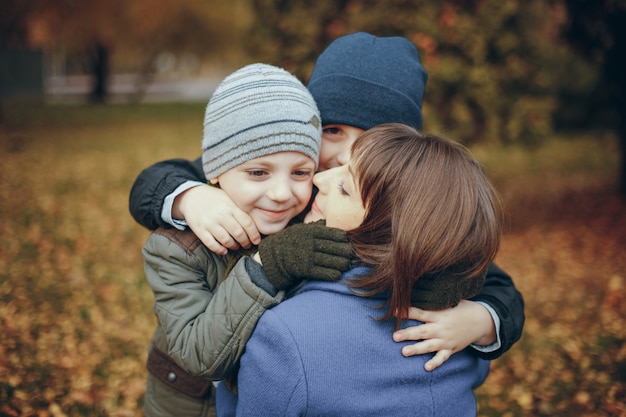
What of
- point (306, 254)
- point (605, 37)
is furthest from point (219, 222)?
point (605, 37)

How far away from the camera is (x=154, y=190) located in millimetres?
2287

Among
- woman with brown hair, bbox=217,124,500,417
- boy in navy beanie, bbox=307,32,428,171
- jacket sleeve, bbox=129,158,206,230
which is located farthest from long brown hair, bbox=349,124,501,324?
jacket sleeve, bbox=129,158,206,230

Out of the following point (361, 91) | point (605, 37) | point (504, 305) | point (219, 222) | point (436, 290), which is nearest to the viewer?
point (436, 290)

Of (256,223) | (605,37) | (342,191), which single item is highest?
(342,191)

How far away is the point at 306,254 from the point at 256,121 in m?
0.55

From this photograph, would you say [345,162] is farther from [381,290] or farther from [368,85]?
[381,290]

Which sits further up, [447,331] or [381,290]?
[381,290]

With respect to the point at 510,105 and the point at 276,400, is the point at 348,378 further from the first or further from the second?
the point at 510,105

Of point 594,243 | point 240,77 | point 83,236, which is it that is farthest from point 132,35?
point 240,77

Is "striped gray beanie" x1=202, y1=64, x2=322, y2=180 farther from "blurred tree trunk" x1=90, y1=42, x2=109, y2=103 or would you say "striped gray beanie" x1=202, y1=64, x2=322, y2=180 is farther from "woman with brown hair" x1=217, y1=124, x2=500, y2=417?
"blurred tree trunk" x1=90, y1=42, x2=109, y2=103

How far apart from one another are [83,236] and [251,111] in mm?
6550

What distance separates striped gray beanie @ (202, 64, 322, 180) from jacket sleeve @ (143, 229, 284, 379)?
32cm

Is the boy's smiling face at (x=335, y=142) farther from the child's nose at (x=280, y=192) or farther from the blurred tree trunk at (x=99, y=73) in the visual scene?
the blurred tree trunk at (x=99, y=73)

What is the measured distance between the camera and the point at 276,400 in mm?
1724
